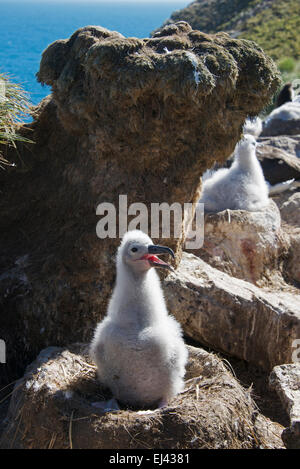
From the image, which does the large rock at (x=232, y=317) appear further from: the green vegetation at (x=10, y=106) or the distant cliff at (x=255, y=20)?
the distant cliff at (x=255, y=20)

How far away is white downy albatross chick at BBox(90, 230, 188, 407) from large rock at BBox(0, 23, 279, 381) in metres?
0.88

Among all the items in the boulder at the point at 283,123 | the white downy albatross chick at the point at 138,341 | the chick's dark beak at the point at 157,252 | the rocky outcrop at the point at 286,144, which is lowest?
the white downy albatross chick at the point at 138,341

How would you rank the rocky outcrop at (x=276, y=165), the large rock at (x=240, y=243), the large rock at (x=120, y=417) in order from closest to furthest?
the large rock at (x=120, y=417) < the large rock at (x=240, y=243) < the rocky outcrop at (x=276, y=165)

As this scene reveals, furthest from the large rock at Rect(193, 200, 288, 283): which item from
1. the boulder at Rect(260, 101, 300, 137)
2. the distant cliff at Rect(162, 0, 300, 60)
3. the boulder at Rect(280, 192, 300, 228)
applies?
the distant cliff at Rect(162, 0, 300, 60)

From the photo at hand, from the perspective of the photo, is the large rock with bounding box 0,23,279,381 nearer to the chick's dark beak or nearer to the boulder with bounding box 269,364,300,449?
the chick's dark beak

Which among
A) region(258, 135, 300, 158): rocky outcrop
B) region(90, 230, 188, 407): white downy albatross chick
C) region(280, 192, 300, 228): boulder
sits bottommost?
region(90, 230, 188, 407): white downy albatross chick

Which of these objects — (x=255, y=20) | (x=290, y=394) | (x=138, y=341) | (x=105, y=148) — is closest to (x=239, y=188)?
(x=105, y=148)

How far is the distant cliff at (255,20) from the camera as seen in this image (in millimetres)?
34188

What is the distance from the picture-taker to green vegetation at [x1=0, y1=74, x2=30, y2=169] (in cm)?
466

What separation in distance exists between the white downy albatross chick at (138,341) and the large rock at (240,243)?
271 cm

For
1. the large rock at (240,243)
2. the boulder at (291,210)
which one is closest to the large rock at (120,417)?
the large rock at (240,243)

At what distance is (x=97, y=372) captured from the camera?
392 cm
